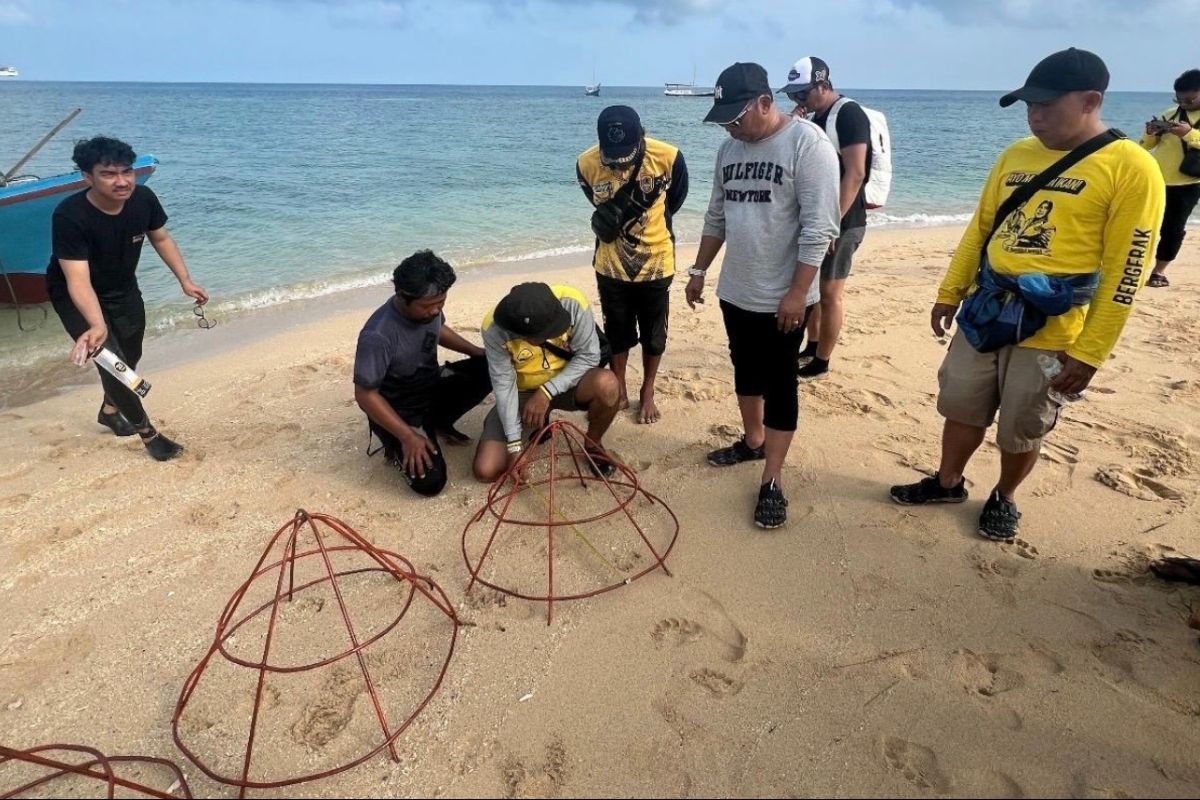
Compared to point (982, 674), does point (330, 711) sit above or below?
below

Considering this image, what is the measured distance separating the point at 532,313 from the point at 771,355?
44.3 inches

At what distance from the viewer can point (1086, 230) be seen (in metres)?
2.34

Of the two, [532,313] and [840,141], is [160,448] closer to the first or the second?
[532,313]

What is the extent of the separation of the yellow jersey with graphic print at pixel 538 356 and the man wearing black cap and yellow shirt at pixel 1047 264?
1763mm

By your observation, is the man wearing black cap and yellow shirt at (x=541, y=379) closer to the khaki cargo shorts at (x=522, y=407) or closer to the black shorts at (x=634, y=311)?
the khaki cargo shorts at (x=522, y=407)

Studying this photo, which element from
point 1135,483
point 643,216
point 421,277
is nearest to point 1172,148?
point 1135,483

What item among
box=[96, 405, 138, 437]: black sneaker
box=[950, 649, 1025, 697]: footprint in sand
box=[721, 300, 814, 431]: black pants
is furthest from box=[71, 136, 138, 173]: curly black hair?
box=[950, 649, 1025, 697]: footprint in sand

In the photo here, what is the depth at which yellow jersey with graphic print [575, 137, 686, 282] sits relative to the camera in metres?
3.73

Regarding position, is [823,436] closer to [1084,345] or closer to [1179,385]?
[1084,345]

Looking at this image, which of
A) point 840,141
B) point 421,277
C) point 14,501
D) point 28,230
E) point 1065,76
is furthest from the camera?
point 28,230

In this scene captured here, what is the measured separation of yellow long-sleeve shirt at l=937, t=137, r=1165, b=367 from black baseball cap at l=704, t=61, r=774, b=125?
0.98 meters

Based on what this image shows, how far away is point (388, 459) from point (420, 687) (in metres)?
1.71

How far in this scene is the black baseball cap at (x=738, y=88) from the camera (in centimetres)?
265

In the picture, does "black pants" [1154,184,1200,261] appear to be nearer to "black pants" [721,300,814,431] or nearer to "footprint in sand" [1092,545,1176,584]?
"footprint in sand" [1092,545,1176,584]
